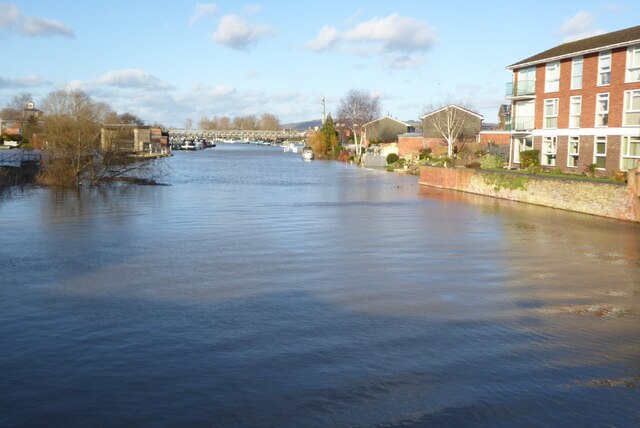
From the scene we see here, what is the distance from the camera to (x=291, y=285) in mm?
14758

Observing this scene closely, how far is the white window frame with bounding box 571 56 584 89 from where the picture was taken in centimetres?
3772

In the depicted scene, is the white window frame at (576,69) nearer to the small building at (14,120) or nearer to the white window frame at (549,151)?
the white window frame at (549,151)

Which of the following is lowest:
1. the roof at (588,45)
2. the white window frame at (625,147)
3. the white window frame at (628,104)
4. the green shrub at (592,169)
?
the green shrub at (592,169)

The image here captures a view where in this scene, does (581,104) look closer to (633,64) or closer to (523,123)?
(633,64)

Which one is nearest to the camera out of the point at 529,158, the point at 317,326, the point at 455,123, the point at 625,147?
the point at 317,326

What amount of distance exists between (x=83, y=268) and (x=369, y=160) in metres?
68.5

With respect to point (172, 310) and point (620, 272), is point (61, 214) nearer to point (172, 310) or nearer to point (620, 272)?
point (172, 310)

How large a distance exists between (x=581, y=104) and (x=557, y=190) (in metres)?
8.44

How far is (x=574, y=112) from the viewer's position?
3825cm

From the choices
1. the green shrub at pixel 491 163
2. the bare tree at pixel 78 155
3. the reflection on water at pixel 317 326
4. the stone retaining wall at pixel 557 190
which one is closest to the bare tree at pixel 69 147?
the bare tree at pixel 78 155

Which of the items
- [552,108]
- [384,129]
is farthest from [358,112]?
[552,108]

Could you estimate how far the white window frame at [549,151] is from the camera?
40000 millimetres

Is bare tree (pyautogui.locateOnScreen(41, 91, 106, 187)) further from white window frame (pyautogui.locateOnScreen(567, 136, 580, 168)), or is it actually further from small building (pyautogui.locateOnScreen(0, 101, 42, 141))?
small building (pyautogui.locateOnScreen(0, 101, 42, 141))

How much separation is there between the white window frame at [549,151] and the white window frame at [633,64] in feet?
21.2
